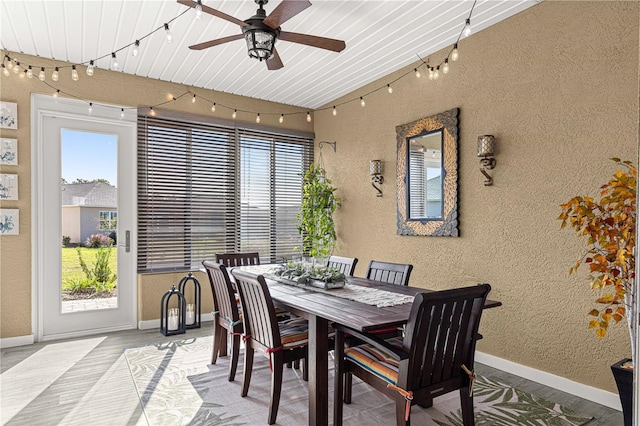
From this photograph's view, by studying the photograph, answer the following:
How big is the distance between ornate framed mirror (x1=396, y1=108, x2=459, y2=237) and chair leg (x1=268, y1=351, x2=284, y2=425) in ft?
6.61

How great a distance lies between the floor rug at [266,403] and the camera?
8.00 feet

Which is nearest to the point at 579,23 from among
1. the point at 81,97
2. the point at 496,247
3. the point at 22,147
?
the point at 496,247

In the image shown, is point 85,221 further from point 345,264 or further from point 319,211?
point 345,264

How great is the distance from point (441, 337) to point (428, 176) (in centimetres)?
224

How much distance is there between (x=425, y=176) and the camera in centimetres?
394

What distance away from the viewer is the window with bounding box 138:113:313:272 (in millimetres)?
4574

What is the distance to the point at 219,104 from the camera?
197 inches

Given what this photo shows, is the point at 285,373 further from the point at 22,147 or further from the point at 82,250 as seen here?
the point at 22,147

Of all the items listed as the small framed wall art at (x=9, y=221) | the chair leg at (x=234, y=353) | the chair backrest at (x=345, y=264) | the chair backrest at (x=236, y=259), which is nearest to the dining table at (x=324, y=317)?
the chair leg at (x=234, y=353)

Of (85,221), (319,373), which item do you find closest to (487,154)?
(319,373)

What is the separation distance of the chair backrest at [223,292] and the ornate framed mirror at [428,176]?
78.2 inches

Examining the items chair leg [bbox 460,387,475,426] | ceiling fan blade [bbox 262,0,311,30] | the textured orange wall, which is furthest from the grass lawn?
chair leg [bbox 460,387,475,426]

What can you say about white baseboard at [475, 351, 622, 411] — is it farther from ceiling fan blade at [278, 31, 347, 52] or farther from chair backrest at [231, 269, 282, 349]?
ceiling fan blade at [278, 31, 347, 52]

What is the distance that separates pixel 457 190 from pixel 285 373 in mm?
2177
